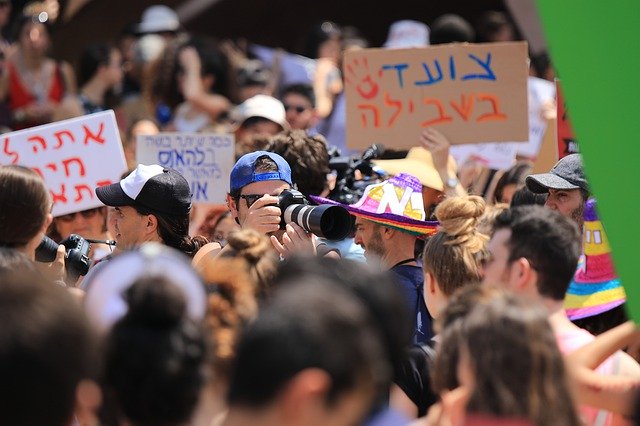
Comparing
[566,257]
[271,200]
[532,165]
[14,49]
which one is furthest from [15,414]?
[14,49]

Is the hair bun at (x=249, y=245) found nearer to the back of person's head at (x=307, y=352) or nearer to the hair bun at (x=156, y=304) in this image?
the hair bun at (x=156, y=304)

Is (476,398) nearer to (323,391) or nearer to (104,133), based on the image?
(323,391)

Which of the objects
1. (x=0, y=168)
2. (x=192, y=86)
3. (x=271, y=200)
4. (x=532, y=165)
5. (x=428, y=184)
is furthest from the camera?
(x=192, y=86)

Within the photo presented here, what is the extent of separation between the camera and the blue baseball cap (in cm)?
539

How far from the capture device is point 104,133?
6672 mm

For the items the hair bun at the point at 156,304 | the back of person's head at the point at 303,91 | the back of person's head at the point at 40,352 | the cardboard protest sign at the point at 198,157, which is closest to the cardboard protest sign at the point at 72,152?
the cardboard protest sign at the point at 198,157

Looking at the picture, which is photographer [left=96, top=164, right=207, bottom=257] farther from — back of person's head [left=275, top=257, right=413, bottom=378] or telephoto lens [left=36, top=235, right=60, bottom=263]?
Answer: back of person's head [left=275, top=257, right=413, bottom=378]

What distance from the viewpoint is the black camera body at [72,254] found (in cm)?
503

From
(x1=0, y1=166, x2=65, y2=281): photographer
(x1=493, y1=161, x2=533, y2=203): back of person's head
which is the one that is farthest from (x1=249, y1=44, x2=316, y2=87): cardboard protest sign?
(x1=0, y1=166, x2=65, y2=281): photographer

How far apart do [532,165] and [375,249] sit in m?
2.16

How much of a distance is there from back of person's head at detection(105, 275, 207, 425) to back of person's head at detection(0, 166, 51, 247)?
160 cm

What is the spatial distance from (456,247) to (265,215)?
3.13 ft

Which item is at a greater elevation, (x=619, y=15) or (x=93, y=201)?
(x=619, y=15)

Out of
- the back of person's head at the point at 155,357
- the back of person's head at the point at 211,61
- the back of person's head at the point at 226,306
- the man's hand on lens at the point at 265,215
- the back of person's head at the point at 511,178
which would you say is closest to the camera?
the back of person's head at the point at 155,357
